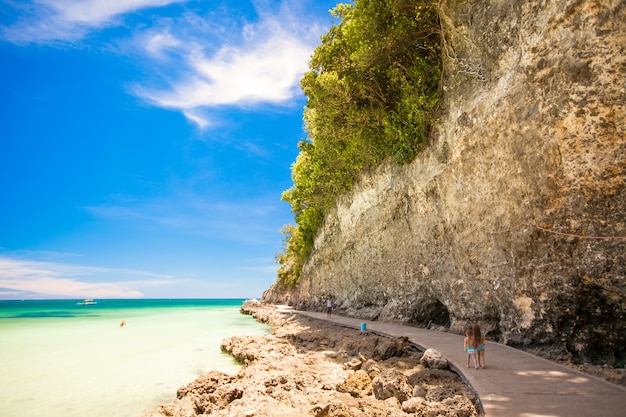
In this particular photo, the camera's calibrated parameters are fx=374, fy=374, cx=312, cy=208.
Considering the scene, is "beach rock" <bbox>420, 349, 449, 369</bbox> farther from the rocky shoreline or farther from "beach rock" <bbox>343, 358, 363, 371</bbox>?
"beach rock" <bbox>343, 358, 363, 371</bbox>

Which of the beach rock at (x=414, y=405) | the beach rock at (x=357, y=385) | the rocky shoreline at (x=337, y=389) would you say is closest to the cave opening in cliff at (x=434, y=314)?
the rocky shoreline at (x=337, y=389)

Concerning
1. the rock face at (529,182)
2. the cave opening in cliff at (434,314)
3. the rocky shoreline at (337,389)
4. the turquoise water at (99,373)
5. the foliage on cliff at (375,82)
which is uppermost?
the foliage on cliff at (375,82)

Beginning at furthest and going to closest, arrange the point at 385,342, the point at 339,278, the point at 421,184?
the point at 339,278, the point at 421,184, the point at 385,342

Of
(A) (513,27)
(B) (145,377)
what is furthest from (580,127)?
(B) (145,377)

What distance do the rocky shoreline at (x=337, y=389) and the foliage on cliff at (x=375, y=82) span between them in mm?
9561

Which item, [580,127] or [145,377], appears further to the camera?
[145,377]

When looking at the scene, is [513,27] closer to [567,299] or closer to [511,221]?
[511,221]

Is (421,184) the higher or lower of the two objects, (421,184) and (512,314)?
the higher

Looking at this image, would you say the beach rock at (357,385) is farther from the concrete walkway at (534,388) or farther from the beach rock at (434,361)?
the concrete walkway at (534,388)

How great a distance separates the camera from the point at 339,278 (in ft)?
85.5

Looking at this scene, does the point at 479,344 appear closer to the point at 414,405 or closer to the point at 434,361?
the point at 434,361

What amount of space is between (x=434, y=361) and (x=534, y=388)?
2464 mm

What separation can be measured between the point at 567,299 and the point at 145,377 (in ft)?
40.6

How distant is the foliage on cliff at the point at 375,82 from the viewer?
48.9 feet
